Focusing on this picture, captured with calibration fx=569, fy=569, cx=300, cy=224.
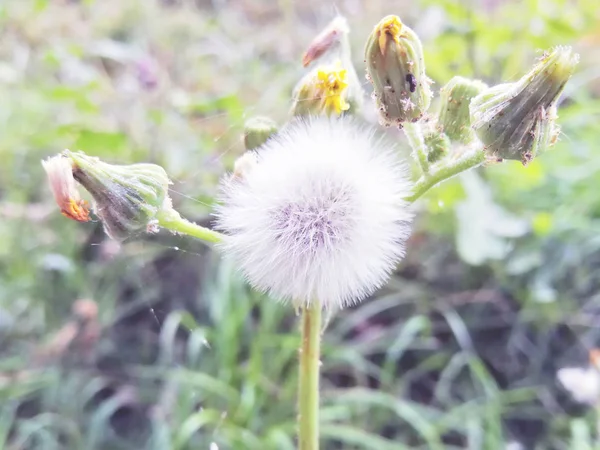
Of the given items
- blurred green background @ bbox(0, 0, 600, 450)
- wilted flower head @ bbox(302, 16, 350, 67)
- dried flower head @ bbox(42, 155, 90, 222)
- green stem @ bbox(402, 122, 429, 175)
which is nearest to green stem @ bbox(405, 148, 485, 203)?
green stem @ bbox(402, 122, 429, 175)

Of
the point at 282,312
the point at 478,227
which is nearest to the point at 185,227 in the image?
the point at 478,227

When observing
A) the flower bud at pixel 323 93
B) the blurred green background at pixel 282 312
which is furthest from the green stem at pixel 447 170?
the blurred green background at pixel 282 312

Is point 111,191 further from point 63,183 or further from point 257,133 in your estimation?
point 257,133

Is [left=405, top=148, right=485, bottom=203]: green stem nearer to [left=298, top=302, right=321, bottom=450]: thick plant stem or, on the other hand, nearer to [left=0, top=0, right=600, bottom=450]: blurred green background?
[left=298, top=302, right=321, bottom=450]: thick plant stem

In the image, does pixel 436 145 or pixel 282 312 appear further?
pixel 282 312

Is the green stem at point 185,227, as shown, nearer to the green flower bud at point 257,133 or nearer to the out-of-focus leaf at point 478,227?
the green flower bud at point 257,133

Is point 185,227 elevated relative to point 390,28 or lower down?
lower down

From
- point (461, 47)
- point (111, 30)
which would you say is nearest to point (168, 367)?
point (461, 47)
